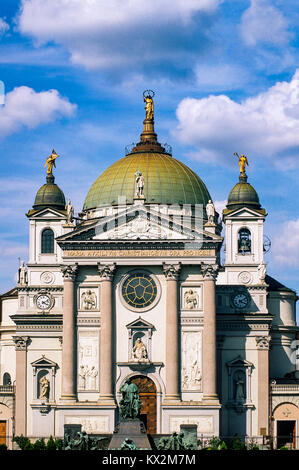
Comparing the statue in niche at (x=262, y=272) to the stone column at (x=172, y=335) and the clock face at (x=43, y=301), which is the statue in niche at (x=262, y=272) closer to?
the stone column at (x=172, y=335)

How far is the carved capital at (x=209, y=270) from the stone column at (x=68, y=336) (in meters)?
9.26

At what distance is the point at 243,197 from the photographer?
10144 cm

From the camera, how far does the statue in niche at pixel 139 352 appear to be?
291 ft

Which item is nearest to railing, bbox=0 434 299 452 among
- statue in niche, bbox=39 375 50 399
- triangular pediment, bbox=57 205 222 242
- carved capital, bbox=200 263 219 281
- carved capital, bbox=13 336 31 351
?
statue in niche, bbox=39 375 50 399

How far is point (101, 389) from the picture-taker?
88.4 meters

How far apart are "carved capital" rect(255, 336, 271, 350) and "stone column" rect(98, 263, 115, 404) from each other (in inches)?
444

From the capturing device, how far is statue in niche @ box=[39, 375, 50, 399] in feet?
301

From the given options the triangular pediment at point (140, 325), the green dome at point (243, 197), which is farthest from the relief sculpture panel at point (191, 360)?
the green dome at point (243, 197)

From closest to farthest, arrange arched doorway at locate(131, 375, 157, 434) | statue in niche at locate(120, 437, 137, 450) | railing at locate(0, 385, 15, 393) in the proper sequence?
statue in niche at locate(120, 437, 137, 450) < arched doorway at locate(131, 375, 157, 434) < railing at locate(0, 385, 15, 393)

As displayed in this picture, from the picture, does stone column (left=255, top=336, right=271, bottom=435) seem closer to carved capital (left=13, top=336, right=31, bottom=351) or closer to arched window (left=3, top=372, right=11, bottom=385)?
carved capital (left=13, top=336, right=31, bottom=351)
